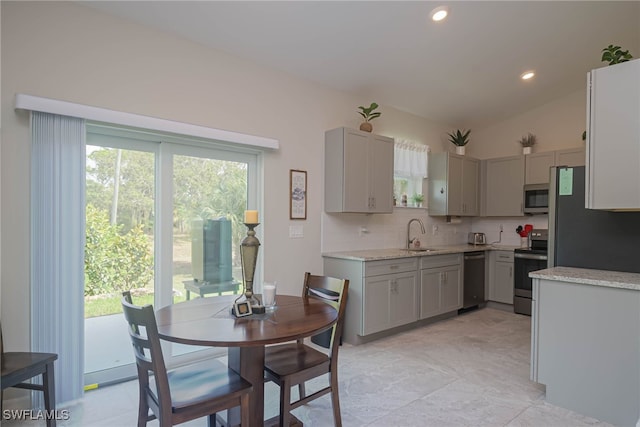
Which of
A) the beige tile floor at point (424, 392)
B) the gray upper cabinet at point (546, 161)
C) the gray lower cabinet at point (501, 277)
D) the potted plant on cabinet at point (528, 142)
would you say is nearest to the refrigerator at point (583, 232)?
the beige tile floor at point (424, 392)

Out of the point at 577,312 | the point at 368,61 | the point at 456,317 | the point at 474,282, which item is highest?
the point at 368,61

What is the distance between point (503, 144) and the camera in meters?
5.58

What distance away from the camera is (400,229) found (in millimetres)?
4812

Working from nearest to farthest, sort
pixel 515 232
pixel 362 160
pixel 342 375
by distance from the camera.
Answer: pixel 342 375
pixel 362 160
pixel 515 232

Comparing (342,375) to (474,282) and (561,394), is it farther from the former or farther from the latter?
(474,282)

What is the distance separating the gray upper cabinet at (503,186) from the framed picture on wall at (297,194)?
10.9 ft

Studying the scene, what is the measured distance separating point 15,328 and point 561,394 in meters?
3.72

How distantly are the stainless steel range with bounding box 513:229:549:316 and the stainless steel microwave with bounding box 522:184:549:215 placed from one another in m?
0.42

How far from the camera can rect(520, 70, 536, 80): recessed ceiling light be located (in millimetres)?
4273

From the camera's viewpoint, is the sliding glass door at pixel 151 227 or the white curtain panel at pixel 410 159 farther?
the white curtain panel at pixel 410 159

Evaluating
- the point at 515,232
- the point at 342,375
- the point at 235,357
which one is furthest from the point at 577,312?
the point at 515,232

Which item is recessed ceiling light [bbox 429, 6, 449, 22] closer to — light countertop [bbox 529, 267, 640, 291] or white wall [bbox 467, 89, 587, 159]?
light countertop [bbox 529, 267, 640, 291]

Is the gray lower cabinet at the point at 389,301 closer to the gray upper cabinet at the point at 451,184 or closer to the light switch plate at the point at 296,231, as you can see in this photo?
the light switch plate at the point at 296,231

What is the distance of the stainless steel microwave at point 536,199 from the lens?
4.86m
